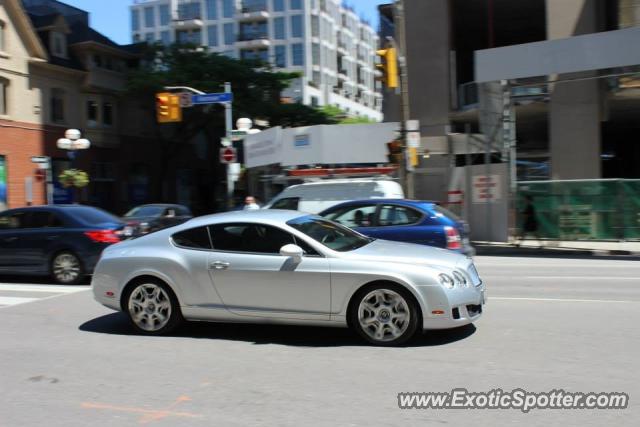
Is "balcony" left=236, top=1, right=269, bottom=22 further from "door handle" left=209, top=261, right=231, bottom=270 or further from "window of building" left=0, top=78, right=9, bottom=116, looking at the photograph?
"door handle" left=209, top=261, right=231, bottom=270

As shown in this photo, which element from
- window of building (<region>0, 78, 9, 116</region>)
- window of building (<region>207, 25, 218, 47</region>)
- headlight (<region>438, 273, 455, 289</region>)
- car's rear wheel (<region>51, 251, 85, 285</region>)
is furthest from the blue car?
window of building (<region>207, 25, 218, 47</region>)

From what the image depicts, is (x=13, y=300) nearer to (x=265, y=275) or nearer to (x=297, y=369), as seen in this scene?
(x=265, y=275)

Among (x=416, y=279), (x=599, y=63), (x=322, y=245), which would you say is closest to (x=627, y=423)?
(x=416, y=279)

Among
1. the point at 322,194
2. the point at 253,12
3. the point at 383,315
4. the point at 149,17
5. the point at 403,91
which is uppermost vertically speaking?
the point at 149,17

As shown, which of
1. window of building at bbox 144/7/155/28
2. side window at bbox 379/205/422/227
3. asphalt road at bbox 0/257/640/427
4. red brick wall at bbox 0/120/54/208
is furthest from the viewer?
window of building at bbox 144/7/155/28

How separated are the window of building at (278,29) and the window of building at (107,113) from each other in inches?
1400

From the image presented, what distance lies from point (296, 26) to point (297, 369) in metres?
65.7

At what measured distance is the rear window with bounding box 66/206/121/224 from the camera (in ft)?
37.9

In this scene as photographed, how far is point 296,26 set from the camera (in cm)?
6725

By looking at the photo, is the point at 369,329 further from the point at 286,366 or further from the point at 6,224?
the point at 6,224

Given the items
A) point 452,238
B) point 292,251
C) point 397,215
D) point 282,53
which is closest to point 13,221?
point 397,215

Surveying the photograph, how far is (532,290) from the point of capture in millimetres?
9656

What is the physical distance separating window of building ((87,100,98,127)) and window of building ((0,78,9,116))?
18.5 ft

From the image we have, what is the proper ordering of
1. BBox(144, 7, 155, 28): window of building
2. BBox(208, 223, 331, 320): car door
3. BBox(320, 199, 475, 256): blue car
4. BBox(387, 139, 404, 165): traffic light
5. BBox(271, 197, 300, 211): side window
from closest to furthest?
BBox(208, 223, 331, 320): car door → BBox(320, 199, 475, 256): blue car → BBox(271, 197, 300, 211): side window → BBox(387, 139, 404, 165): traffic light → BBox(144, 7, 155, 28): window of building
